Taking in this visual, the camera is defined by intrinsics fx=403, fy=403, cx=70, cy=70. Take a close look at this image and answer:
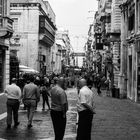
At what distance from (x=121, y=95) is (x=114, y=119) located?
48.4 ft

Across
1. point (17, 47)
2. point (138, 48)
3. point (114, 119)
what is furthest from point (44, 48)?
point (114, 119)

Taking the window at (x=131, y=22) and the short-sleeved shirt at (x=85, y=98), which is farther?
the window at (x=131, y=22)

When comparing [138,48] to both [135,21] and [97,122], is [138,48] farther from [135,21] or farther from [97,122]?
[97,122]

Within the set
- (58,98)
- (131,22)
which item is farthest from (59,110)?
(131,22)

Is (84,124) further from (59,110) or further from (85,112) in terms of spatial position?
(59,110)

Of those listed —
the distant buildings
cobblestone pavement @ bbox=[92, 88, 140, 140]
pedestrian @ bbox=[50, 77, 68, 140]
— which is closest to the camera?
pedestrian @ bbox=[50, 77, 68, 140]

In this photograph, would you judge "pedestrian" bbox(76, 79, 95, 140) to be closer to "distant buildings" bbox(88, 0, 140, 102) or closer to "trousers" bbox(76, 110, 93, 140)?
"trousers" bbox(76, 110, 93, 140)

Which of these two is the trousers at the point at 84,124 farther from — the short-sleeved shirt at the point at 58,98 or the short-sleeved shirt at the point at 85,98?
the short-sleeved shirt at the point at 58,98

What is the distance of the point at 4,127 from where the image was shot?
41.7 ft

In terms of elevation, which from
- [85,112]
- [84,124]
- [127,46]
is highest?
[127,46]

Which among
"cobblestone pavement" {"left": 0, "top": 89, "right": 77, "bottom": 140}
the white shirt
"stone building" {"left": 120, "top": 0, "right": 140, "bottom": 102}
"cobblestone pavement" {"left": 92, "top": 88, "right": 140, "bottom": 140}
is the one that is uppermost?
"stone building" {"left": 120, "top": 0, "right": 140, "bottom": 102}

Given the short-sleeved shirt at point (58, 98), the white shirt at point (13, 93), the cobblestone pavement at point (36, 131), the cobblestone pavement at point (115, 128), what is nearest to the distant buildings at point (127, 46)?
the cobblestone pavement at point (115, 128)

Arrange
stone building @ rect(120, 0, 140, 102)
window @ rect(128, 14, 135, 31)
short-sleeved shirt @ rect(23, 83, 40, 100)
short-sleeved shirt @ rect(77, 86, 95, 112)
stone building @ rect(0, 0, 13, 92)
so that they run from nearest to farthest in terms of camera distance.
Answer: short-sleeved shirt @ rect(77, 86, 95, 112), short-sleeved shirt @ rect(23, 83, 40, 100), stone building @ rect(120, 0, 140, 102), window @ rect(128, 14, 135, 31), stone building @ rect(0, 0, 13, 92)

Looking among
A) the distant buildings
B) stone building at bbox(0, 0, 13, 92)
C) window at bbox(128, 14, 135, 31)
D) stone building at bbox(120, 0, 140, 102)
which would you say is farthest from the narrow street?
stone building at bbox(0, 0, 13, 92)
